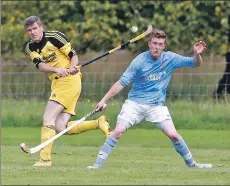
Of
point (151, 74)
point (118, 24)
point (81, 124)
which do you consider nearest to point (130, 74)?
point (151, 74)

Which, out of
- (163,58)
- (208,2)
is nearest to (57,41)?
(163,58)

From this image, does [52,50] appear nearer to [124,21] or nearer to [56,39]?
[56,39]

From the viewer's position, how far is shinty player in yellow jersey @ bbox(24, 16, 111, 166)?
14.5 meters

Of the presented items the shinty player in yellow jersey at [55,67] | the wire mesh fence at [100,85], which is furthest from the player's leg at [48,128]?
the wire mesh fence at [100,85]

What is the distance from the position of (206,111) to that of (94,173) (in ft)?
37.0

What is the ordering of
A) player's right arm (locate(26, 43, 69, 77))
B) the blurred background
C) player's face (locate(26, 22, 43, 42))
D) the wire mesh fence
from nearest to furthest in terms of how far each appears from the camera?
1. player's face (locate(26, 22, 43, 42))
2. player's right arm (locate(26, 43, 69, 77))
3. the wire mesh fence
4. the blurred background

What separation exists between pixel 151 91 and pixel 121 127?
0.63m

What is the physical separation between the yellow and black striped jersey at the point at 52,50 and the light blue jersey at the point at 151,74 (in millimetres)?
1746

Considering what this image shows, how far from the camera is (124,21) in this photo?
105 feet

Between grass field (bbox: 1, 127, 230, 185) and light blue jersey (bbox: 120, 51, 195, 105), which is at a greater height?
light blue jersey (bbox: 120, 51, 195, 105)

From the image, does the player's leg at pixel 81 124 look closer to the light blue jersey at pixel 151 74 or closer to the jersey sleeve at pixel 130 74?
the light blue jersey at pixel 151 74

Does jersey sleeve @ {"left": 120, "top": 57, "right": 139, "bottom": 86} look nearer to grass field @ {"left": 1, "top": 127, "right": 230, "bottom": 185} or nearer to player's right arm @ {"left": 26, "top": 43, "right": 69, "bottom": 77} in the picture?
grass field @ {"left": 1, "top": 127, "right": 230, "bottom": 185}

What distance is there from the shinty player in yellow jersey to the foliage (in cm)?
1567

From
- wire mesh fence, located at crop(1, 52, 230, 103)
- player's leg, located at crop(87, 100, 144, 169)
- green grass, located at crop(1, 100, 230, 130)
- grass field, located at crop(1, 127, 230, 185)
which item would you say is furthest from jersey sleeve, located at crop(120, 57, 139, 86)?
wire mesh fence, located at crop(1, 52, 230, 103)
